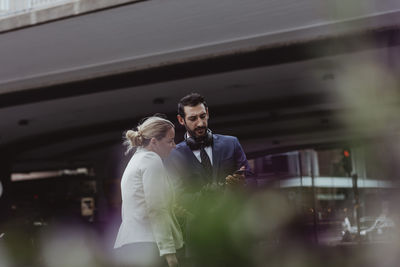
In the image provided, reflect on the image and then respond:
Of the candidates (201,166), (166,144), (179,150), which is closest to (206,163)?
(201,166)

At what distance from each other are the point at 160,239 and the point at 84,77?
9523mm

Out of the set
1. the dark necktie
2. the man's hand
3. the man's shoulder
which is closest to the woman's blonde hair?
the man's shoulder

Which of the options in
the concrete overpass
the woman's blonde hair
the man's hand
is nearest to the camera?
the man's hand

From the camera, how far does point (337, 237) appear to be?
4.04 m

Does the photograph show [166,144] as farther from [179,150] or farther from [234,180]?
[234,180]

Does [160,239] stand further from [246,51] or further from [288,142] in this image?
[288,142]

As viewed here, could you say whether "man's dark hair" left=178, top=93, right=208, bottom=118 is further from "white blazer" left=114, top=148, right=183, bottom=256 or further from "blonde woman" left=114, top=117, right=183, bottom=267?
"white blazer" left=114, top=148, right=183, bottom=256

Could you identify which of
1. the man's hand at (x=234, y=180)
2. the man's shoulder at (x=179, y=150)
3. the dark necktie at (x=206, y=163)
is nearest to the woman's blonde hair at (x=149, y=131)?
the man's shoulder at (x=179, y=150)

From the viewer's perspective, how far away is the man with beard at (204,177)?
85.8 inches

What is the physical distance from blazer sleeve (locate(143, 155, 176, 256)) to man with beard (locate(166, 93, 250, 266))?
0.24 feet

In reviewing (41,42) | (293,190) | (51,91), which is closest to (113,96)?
(51,91)

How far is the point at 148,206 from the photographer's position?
2426 millimetres

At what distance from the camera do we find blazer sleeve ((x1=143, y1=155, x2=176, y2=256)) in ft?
7.84

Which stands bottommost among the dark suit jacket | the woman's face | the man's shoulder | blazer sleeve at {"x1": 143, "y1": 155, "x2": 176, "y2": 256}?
blazer sleeve at {"x1": 143, "y1": 155, "x2": 176, "y2": 256}
